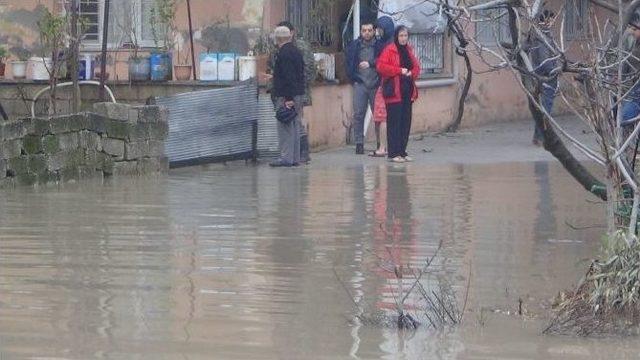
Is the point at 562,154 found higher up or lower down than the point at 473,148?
higher up

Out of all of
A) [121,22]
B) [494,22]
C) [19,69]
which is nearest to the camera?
[494,22]

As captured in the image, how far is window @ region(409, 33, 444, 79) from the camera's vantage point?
2144 cm

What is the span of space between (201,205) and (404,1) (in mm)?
7823

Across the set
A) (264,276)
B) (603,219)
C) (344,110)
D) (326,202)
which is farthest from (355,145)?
(264,276)

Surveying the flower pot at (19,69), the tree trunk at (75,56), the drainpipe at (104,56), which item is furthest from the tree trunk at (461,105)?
the flower pot at (19,69)

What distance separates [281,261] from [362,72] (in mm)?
8276

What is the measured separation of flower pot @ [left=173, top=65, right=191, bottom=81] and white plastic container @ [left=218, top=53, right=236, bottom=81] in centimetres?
41

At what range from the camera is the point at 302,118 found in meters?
17.9

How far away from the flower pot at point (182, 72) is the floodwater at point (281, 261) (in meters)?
2.34

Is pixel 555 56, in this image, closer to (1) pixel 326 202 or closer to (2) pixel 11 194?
(1) pixel 326 202

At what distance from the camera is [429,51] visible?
71.3 feet

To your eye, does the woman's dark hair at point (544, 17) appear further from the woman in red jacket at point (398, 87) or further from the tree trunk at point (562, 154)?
the woman in red jacket at point (398, 87)

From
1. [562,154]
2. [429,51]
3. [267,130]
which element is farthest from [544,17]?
[429,51]

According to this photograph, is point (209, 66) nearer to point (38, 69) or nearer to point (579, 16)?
point (38, 69)
